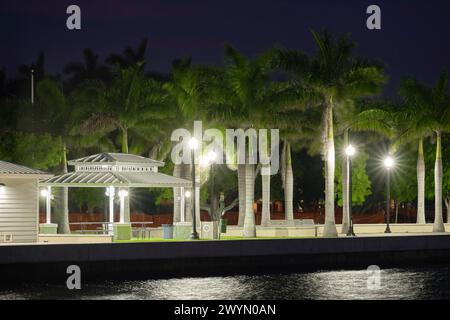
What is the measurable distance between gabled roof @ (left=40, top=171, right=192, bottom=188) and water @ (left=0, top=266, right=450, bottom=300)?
9612mm

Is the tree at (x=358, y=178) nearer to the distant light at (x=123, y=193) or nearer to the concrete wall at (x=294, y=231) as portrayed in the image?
the concrete wall at (x=294, y=231)

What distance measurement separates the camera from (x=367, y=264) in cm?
6091

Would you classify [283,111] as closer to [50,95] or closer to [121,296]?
[50,95]

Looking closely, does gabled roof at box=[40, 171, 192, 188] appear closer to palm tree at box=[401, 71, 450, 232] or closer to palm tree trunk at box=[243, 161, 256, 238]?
palm tree trunk at box=[243, 161, 256, 238]

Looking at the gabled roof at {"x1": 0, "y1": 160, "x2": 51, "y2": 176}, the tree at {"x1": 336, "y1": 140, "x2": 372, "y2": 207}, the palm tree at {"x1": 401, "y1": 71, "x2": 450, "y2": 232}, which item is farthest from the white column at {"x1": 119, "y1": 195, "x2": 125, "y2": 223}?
the tree at {"x1": 336, "y1": 140, "x2": 372, "y2": 207}

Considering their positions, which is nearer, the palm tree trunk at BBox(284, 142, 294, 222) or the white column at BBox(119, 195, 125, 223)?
the white column at BBox(119, 195, 125, 223)

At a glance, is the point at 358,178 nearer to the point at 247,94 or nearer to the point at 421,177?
the point at 421,177

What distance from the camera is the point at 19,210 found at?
57.4 meters

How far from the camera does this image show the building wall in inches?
2247

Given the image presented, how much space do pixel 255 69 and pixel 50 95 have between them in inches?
572

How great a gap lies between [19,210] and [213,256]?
996 centimetres

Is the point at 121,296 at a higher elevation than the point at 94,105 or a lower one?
lower

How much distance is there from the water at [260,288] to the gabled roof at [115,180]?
31.5 feet
